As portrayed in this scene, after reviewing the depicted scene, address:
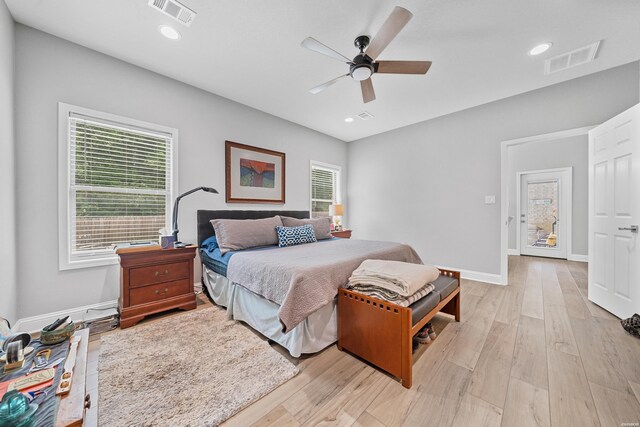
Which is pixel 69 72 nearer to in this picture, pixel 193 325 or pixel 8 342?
pixel 8 342

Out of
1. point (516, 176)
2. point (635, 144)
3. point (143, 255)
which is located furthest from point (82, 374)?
point (516, 176)

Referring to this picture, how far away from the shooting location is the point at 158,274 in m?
2.44

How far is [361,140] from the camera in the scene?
211 inches

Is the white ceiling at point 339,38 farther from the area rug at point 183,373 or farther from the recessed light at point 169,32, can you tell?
the area rug at point 183,373

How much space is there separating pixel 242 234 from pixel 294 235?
67 centimetres

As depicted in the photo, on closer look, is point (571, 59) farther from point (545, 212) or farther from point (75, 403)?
point (545, 212)

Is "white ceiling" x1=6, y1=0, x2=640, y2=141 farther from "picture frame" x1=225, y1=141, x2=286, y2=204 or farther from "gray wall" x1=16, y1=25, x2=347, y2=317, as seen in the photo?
"picture frame" x1=225, y1=141, x2=286, y2=204

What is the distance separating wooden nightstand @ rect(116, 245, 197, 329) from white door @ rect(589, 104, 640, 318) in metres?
4.39

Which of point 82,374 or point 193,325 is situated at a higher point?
point 82,374

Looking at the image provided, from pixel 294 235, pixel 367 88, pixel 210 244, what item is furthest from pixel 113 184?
pixel 367 88

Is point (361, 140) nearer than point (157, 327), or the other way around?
point (157, 327)

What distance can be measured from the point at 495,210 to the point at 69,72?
5408 mm

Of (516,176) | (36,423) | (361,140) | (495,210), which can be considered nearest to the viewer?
(36,423)

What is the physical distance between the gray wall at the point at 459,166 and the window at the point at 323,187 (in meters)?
0.53
